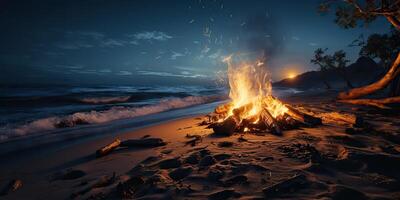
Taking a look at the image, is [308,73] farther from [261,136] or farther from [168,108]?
[261,136]

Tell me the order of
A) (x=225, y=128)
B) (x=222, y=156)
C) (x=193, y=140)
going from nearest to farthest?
(x=222, y=156), (x=193, y=140), (x=225, y=128)

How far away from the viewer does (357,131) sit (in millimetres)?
7223

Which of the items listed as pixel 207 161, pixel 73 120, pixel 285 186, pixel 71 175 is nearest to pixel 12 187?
pixel 71 175

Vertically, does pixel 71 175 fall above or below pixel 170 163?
below

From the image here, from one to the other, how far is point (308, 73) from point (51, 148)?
2756 inches

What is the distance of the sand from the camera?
3.79 m

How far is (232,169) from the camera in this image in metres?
4.66

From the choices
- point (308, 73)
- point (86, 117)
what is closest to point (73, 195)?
point (86, 117)

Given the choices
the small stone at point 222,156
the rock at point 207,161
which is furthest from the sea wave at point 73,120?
the small stone at point 222,156

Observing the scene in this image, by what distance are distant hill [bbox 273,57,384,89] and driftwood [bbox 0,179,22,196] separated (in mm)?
45184

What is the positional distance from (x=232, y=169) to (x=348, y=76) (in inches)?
2265

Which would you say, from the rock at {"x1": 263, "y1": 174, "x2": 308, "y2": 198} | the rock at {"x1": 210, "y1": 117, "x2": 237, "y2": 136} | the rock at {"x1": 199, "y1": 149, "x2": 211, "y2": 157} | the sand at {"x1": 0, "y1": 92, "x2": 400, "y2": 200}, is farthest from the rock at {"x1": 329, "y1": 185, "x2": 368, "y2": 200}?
the rock at {"x1": 210, "y1": 117, "x2": 237, "y2": 136}

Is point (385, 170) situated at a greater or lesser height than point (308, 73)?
lesser

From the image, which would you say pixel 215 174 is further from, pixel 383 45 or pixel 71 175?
pixel 383 45
